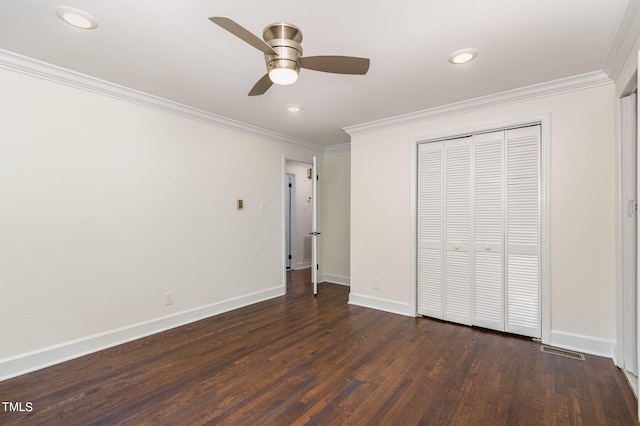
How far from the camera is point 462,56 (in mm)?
2299

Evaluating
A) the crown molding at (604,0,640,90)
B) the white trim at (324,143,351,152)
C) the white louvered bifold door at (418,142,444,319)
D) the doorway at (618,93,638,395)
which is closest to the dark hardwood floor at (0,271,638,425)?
the doorway at (618,93,638,395)

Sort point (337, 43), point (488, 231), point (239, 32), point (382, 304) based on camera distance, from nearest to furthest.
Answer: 1. point (239, 32)
2. point (337, 43)
3. point (488, 231)
4. point (382, 304)

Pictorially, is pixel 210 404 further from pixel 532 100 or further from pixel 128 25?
pixel 532 100

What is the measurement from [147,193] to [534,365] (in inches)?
152

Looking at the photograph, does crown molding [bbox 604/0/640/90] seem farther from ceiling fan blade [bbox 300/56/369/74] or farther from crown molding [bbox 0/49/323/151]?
crown molding [bbox 0/49/323/151]

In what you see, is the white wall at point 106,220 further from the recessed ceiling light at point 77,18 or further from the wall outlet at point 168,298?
the recessed ceiling light at point 77,18

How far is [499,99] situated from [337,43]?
196 cm

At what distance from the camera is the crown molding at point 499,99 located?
2.66 metres

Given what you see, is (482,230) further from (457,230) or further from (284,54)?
(284,54)

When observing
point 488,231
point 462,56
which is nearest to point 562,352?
point 488,231

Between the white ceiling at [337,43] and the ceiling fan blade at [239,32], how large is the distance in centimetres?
35

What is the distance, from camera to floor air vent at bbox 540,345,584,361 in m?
2.63

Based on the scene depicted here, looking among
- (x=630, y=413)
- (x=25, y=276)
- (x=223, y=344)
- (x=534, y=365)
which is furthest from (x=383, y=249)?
(x=25, y=276)

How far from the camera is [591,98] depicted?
8.89ft
